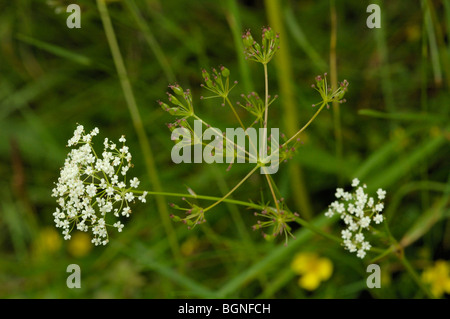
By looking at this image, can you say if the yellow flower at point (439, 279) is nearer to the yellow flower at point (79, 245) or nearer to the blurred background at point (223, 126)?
the blurred background at point (223, 126)

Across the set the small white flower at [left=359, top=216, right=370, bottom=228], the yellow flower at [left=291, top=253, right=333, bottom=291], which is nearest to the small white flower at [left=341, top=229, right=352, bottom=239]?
the small white flower at [left=359, top=216, right=370, bottom=228]

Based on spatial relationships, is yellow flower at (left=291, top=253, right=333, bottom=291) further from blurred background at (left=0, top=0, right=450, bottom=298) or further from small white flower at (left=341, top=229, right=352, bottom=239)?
small white flower at (left=341, top=229, right=352, bottom=239)

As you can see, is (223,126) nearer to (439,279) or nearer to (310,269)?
(310,269)

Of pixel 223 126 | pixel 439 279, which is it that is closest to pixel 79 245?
pixel 223 126
